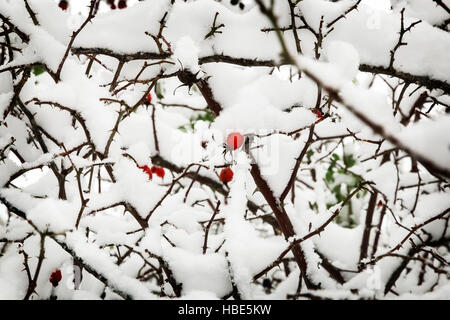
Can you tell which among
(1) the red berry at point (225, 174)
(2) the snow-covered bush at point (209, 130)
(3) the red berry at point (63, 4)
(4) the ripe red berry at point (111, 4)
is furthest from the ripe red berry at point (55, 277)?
(4) the ripe red berry at point (111, 4)

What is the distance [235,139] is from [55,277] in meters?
0.81

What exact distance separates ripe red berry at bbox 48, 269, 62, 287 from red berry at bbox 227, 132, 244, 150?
78cm

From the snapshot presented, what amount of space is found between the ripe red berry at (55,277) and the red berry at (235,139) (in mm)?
777

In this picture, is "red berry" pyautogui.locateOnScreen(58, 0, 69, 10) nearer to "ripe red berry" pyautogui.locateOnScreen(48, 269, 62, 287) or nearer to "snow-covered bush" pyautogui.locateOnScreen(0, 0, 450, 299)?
"snow-covered bush" pyautogui.locateOnScreen(0, 0, 450, 299)

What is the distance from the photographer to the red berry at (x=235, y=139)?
1.08 meters

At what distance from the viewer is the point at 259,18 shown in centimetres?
123

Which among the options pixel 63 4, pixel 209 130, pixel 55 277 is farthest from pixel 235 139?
pixel 63 4

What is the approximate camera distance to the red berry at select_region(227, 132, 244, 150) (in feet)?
3.54

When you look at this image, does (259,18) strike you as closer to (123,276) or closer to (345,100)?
(345,100)

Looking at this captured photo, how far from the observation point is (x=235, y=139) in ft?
3.53

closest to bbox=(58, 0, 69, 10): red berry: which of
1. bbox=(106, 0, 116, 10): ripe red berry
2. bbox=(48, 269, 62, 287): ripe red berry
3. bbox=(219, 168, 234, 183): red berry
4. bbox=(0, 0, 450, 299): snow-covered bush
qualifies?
bbox=(106, 0, 116, 10): ripe red berry

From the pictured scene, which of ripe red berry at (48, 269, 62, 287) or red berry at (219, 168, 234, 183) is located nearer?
ripe red berry at (48, 269, 62, 287)

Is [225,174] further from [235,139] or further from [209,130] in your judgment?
[235,139]

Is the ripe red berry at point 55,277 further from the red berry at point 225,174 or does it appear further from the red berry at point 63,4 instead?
the red berry at point 63,4
